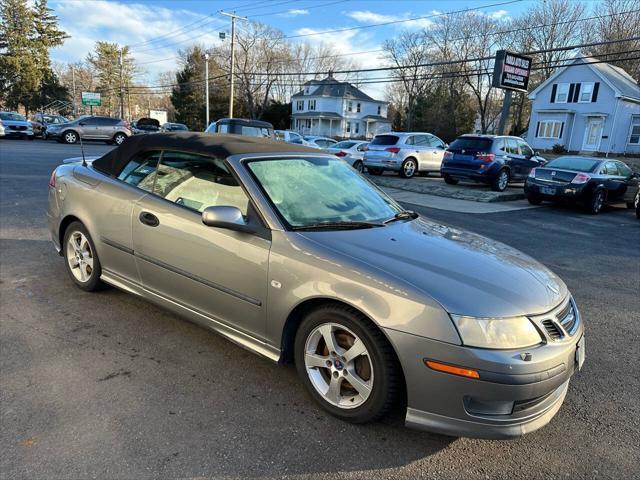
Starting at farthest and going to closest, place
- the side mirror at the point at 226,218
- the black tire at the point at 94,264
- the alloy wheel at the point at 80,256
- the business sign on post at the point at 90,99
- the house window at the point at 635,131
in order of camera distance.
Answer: the business sign on post at the point at 90,99 → the house window at the point at 635,131 → the alloy wheel at the point at 80,256 → the black tire at the point at 94,264 → the side mirror at the point at 226,218

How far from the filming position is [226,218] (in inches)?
115

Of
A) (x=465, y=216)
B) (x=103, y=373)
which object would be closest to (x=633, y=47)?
(x=465, y=216)

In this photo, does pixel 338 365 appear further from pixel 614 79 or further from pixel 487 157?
pixel 614 79

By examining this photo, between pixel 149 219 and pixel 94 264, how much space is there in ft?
3.46

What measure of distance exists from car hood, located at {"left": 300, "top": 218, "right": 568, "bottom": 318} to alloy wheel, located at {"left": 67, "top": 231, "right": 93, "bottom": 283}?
98.9 inches

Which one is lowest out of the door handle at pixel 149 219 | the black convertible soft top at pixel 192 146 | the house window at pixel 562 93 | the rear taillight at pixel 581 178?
the door handle at pixel 149 219

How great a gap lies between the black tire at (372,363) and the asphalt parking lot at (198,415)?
0.11 metres

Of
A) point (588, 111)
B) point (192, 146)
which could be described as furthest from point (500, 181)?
point (588, 111)

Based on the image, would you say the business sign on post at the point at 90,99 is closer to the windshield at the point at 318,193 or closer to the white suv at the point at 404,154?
the white suv at the point at 404,154

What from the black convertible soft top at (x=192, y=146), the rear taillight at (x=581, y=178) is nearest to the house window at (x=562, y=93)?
the rear taillight at (x=581, y=178)

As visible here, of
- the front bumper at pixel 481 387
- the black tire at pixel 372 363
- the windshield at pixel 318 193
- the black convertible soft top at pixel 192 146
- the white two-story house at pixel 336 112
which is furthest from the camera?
the white two-story house at pixel 336 112

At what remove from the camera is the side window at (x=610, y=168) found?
1266cm

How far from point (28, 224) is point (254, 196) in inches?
225

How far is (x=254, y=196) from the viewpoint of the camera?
122 inches
